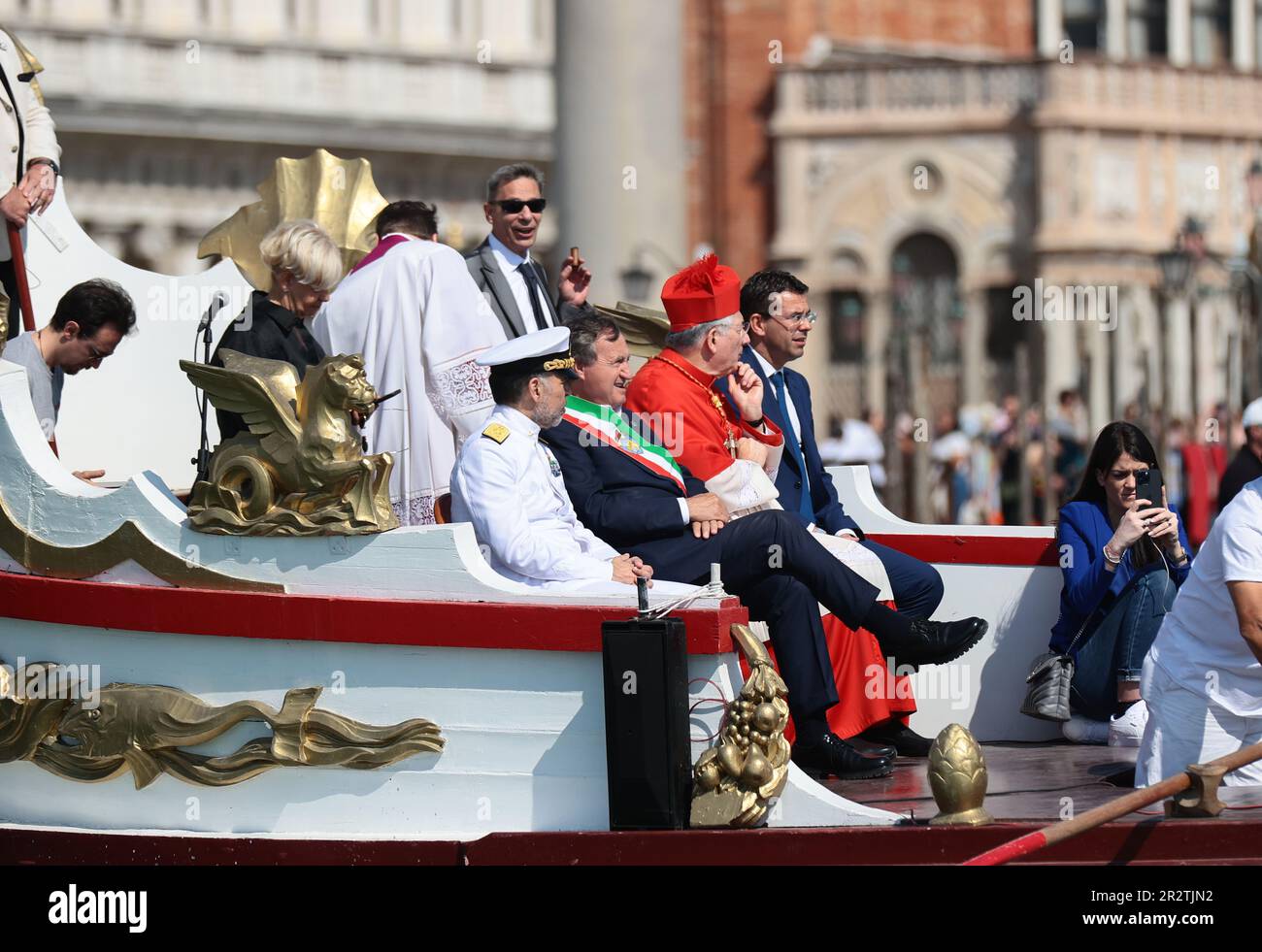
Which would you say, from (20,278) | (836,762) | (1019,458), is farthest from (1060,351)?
(836,762)

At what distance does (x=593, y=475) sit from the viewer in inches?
284

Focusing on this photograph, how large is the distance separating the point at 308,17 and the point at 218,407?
98.2 ft

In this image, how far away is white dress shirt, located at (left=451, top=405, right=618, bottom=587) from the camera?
21.7ft

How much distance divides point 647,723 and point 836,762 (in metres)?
1.01

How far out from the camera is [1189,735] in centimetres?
644

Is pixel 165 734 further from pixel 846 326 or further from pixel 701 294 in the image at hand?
pixel 846 326

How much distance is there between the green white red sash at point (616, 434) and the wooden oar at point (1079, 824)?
1.83 m

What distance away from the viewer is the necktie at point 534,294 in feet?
27.9

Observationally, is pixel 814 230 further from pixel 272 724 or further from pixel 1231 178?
pixel 272 724

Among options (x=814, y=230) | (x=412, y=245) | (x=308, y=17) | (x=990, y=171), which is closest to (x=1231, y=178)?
(x=990, y=171)

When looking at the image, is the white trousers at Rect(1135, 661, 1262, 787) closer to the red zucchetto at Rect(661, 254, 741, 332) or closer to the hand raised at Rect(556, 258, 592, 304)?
the red zucchetto at Rect(661, 254, 741, 332)

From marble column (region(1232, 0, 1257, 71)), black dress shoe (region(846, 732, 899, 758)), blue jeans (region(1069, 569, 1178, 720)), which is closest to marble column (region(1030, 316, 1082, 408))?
marble column (region(1232, 0, 1257, 71))

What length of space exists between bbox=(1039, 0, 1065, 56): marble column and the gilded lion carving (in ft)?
109
